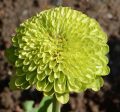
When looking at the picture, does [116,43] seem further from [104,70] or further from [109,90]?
[104,70]

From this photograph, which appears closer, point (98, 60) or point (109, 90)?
point (98, 60)

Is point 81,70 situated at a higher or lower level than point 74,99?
higher

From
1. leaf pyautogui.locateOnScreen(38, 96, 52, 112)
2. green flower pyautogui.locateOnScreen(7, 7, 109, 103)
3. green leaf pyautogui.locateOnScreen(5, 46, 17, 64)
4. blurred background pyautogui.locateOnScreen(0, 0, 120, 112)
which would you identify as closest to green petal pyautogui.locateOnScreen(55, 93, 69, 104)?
green flower pyautogui.locateOnScreen(7, 7, 109, 103)

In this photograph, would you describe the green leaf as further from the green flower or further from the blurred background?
the blurred background

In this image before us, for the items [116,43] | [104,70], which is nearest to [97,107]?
[116,43]

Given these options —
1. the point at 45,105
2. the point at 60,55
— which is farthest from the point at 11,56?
the point at 45,105

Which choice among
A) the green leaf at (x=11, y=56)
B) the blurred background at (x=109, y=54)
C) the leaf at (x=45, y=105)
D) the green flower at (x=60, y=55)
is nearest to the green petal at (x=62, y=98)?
the green flower at (x=60, y=55)
